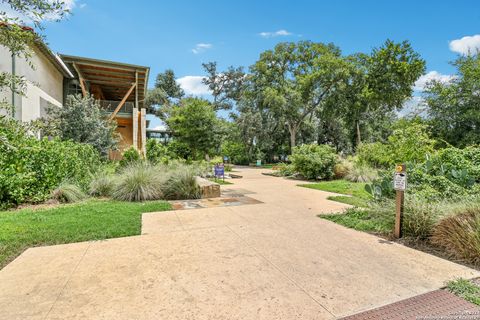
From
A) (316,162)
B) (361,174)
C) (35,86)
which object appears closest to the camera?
(35,86)

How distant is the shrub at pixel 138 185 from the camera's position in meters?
7.01

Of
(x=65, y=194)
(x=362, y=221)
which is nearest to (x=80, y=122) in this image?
(x=65, y=194)

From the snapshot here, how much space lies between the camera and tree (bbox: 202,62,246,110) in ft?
138

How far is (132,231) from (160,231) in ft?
1.52

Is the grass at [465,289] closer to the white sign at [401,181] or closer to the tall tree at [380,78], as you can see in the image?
the white sign at [401,181]

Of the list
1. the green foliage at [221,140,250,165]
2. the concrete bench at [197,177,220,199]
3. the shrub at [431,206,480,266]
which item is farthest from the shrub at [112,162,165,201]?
the green foliage at [221,140,250,165]

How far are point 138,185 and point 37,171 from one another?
239 cm

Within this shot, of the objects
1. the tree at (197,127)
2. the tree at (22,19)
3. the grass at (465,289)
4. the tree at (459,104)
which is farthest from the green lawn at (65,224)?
the tree at (459,104)

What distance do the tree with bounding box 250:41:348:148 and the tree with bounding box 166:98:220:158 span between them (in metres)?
10.5

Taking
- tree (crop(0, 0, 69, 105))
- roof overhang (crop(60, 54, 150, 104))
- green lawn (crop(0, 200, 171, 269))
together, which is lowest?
green lawn (crop(0, 200, 171, 269))

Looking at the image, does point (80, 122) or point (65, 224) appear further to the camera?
point (80, 122)

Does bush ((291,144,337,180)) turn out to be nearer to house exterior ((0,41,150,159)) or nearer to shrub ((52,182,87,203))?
house exterior ((0,41,150,159))

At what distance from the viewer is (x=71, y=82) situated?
16.7 meters

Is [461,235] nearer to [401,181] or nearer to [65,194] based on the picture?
[401,181]
